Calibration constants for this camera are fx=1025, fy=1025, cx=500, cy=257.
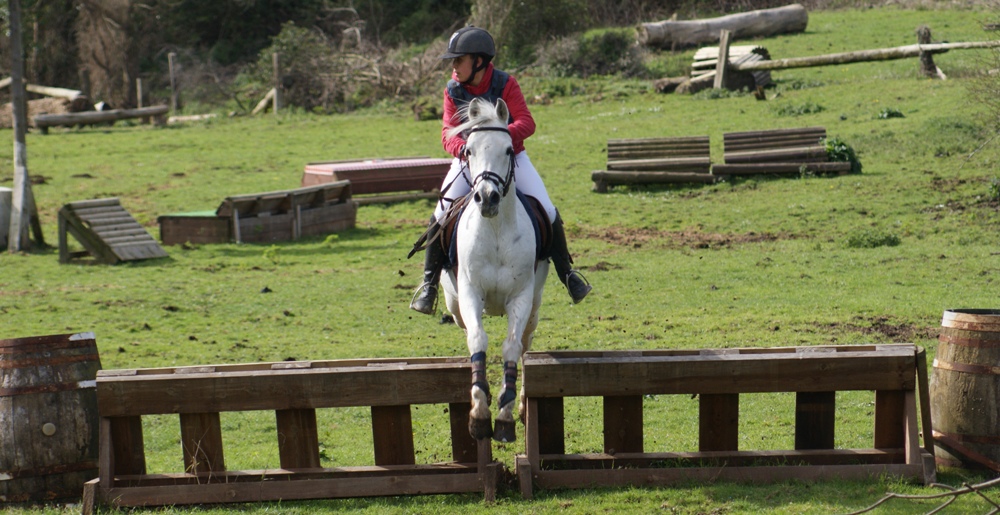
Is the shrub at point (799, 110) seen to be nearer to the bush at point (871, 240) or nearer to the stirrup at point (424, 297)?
the bush at point (871, 240)

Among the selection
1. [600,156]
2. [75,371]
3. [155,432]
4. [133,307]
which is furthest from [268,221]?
[75,371]

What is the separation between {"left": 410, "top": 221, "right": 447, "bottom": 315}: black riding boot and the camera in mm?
7238

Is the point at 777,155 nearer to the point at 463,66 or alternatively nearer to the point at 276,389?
the point at 463,66

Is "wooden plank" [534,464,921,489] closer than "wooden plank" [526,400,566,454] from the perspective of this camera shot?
Yes

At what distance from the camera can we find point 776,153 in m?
20.2

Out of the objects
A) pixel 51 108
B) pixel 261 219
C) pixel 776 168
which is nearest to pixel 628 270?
pixel 776 168

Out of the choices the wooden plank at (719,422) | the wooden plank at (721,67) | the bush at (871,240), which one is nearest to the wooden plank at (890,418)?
the wooden plank at (719,422)

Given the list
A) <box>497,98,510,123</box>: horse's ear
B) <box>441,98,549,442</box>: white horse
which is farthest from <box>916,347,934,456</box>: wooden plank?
<box>497,98,510,123</box>: horse's ear

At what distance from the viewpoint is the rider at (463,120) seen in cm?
694

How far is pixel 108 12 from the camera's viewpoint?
141 ft

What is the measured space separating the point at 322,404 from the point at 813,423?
319 cm

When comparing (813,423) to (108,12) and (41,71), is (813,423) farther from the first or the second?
(41,71)

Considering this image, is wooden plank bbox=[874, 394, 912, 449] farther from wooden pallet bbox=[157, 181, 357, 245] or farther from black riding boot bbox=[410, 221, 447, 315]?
wooden pallet bbox=[157, 181, 357, 245]

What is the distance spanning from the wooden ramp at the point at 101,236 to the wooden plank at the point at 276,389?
420 inches
